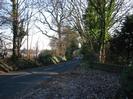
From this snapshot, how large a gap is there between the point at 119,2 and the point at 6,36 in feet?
50.0

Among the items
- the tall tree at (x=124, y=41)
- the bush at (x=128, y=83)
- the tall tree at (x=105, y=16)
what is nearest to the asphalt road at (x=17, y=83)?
the bush at (x=128, y=83)

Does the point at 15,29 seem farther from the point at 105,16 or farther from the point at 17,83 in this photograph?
the point at 17,83

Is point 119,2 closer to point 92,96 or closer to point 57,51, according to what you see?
point 92,96

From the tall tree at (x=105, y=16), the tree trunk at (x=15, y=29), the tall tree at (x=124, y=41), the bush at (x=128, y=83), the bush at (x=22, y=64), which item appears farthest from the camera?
the tree trunk at (x=15, y=29)

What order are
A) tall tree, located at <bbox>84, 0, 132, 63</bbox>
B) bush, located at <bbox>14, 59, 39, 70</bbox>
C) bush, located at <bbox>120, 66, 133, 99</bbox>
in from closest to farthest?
bush, located at <bbox>120, 66, 133, 99</bbox> < tall tree, located at <bbox>84, 0, 132, 63</bbox> < bush, located at <bbox>14, 59, 39, 70</bbox>

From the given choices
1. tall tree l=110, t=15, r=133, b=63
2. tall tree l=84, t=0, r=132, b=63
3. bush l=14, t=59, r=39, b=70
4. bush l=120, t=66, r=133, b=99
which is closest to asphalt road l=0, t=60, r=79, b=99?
bush l=120, t=66, r=133, b=99

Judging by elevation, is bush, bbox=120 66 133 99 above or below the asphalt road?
above

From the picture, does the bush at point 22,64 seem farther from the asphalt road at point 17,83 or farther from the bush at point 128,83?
the bush at point 128,83

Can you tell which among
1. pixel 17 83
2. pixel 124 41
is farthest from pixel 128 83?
pixel 124 41

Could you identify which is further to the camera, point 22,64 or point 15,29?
Result: point 15,29

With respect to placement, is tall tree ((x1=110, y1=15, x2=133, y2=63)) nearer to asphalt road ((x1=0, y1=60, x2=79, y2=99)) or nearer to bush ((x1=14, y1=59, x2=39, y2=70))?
asphalt road ((x1=0, y1=60, x2=79, y2=99))

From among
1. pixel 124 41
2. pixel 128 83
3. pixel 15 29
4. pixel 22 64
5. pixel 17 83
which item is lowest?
pixel 17 83

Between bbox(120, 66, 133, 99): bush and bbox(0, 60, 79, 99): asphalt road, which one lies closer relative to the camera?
bbox(120, 66, 133, 99): bush

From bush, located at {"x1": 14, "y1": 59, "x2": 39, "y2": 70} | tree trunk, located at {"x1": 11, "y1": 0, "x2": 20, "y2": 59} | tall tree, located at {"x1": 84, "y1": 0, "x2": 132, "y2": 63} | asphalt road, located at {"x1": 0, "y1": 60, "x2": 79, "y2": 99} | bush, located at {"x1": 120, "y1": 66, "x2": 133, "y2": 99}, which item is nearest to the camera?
bush, located at {"x1": 120, "y1": 66, "x2": 133, "y2": 99}
